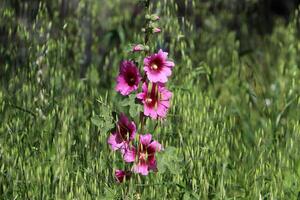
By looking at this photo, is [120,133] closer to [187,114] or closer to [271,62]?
[187,114]

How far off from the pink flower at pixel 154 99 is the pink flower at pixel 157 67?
0.04 metres

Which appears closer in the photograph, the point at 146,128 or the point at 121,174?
the point at 121,174

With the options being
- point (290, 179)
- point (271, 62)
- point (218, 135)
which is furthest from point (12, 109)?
point (271, 62)

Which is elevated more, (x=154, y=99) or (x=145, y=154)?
(x=154, y=99)

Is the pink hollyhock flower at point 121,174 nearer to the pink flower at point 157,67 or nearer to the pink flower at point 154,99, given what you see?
the pink flower at point 154,99

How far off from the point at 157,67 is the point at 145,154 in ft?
1.10

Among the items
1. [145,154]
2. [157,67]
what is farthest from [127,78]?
[145,154]

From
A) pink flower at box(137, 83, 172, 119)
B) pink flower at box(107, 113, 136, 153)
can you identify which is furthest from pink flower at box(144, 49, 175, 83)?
pink flower at box(107, 113, 136, 153)

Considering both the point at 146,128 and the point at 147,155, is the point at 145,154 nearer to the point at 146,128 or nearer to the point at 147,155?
the point at 147,155

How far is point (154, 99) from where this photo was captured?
280cm

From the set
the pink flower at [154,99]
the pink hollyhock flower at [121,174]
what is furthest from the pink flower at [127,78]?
the pink hollyhock flower at [121,174]

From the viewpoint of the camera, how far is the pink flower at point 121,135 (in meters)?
2.82

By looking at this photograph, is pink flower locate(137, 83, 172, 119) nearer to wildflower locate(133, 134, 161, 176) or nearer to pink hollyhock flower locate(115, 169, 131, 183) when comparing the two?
wildflower locate(133, 134, 161, 176)

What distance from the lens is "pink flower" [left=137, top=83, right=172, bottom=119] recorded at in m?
2.80
